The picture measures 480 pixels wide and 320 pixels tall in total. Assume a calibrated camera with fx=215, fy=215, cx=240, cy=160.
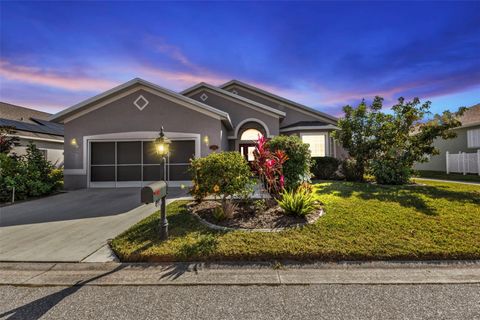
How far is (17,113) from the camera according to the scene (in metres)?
18.6

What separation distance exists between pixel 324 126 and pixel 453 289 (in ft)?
41.4

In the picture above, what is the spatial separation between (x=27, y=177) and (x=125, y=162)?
4.01 m

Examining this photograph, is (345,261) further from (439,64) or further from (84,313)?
(439,64)

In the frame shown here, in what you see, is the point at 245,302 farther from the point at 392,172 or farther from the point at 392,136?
the point at 392,136

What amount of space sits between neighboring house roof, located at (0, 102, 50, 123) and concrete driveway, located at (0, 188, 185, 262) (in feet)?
44.9

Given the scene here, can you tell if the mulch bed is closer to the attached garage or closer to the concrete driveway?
the concrete driveway

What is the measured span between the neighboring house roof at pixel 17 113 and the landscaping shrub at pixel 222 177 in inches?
802

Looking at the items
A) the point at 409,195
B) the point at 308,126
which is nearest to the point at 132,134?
the point at 308,126

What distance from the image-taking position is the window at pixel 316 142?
1477 centimetres

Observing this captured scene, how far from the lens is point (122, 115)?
11.7 m

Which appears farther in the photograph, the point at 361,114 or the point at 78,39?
the point at 361,114

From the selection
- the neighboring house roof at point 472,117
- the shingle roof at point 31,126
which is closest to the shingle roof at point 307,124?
the neighboring house roof at point 472,117

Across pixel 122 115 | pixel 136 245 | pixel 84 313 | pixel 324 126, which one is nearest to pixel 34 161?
pixel 122 115

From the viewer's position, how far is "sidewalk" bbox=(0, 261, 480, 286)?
3268 mm
